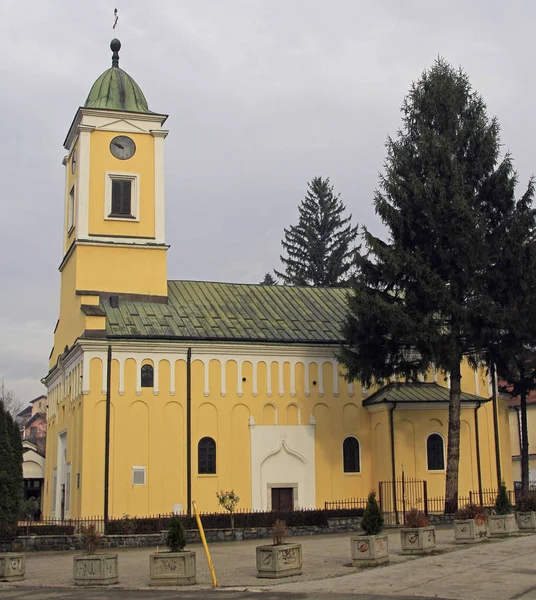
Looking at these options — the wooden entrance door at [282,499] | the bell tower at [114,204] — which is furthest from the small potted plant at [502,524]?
the bell tower at [114,204]

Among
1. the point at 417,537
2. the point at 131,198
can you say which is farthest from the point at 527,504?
the point at 131,198

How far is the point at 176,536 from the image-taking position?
1847 centimetres

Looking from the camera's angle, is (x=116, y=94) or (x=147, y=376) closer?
(x=147, y=376)

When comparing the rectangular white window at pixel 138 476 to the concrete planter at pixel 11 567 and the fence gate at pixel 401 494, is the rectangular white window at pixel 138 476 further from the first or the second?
the concrete planter at pixel 11 567

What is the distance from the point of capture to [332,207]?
71.5 metres

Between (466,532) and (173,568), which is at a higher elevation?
(466,532)

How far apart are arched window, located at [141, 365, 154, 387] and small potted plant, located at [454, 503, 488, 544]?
15463 millimetres

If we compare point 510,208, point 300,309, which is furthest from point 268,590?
point 300,309

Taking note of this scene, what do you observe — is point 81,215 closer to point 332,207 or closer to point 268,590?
point 268,590

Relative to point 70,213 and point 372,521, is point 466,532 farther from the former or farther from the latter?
point 70,213

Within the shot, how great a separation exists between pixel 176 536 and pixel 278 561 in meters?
2.33

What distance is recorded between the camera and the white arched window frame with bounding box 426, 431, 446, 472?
3650 centimetres

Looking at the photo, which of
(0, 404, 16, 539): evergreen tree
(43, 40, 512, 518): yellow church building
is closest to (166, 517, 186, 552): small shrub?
(0, 404, 16, 539): evergreen tree

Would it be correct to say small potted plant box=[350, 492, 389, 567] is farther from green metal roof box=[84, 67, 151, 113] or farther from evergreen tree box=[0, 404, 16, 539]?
green metal roof box=[84, 67, 151, 113]
